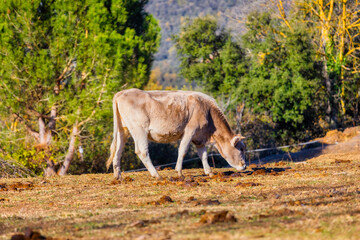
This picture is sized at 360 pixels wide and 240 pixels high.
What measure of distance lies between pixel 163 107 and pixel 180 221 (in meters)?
6.84

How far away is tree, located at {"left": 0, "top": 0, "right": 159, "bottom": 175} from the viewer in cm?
2075

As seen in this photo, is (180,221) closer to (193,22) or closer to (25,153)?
(25,153)

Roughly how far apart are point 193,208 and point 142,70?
53.1 feet

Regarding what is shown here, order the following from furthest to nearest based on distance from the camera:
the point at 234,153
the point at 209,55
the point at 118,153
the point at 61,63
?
1. the point at 209,55
2. the point at 61,63
3. the point at 234,153
4. the point at 118,153

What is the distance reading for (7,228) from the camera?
6.73 meters

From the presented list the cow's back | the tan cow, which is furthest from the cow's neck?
the cow's back

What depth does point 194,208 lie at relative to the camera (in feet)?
24.6

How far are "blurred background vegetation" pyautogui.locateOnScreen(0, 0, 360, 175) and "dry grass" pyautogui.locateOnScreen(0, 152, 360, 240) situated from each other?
919cm

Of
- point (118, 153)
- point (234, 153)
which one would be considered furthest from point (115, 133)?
point (234, 153)

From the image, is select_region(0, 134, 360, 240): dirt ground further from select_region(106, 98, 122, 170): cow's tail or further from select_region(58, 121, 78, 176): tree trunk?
select_region(58, 121, 78, 176): tree trunk

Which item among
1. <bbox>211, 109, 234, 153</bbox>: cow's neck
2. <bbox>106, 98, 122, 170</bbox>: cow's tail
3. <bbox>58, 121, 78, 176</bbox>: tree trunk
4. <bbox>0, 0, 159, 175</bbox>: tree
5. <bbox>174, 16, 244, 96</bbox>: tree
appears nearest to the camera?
<bbox>106, 98, 122, 170</bbox>: cow's tail

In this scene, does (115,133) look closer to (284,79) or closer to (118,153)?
(118,153)

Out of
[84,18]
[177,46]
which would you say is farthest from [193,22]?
[84,18]

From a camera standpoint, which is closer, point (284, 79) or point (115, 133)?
point (115, 133)
